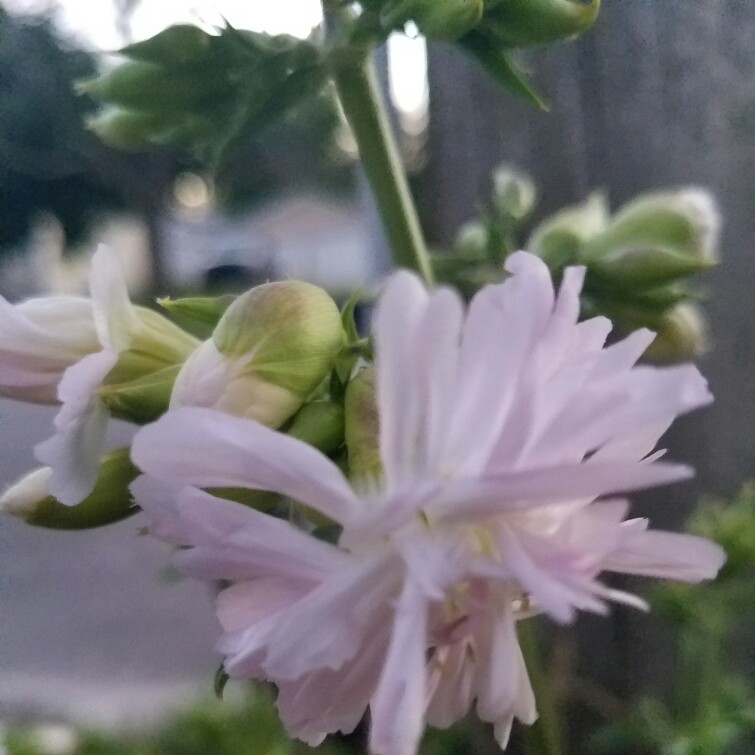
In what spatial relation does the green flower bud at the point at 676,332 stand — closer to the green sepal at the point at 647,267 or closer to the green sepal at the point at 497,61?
the green sepal at the point at 647,267

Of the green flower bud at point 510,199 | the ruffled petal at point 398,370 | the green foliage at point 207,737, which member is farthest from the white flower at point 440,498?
the green foliage at point 207,737

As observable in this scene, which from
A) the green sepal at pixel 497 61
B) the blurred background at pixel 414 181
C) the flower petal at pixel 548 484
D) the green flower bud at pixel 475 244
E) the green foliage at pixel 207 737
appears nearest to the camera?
the flower petal at pixel 548 484

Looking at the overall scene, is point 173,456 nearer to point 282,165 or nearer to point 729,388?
point 729,388

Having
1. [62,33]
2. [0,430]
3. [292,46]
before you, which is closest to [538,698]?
[292,46]

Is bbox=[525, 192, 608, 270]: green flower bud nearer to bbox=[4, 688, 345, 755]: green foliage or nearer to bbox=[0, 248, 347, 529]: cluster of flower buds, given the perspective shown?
bbox=[0, 248, 347, 529]: cluster of flower buds

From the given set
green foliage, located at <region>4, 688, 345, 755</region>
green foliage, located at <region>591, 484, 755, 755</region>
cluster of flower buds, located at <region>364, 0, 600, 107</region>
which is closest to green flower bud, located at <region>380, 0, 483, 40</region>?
cluster of flower buds, located at <region>364, 0, 600, 107</region>

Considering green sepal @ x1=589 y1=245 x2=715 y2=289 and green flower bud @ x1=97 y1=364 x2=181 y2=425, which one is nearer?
green flower bud @ x1=97 y1=364 x2=181 y2=425
